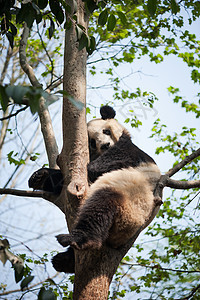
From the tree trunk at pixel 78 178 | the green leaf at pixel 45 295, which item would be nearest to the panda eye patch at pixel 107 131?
the tree trunk at pixel 78 178

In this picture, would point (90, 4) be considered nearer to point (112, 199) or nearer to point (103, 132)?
point (112, 199)

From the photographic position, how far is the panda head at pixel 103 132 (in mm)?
5043

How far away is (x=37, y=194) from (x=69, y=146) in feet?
2.13

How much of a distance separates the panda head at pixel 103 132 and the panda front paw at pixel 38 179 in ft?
4.49

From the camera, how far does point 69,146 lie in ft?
9.93

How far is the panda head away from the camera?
504 centimetres

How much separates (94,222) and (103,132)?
2.55m

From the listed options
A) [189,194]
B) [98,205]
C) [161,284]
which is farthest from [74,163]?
[189,194]

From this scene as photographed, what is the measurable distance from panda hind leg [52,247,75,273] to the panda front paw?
75 centimetres

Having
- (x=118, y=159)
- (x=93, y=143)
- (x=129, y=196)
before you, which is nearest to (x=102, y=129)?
(x=93, y=143)

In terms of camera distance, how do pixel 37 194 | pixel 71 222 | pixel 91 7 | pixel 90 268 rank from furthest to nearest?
1. pixel 37 194
2. pixel 71 222
3. pixel 90 268
4. pixel 91 7

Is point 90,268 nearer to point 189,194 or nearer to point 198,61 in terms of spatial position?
point 189,194

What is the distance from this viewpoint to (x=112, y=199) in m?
3.15

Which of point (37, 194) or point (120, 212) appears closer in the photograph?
point (120, 212)
